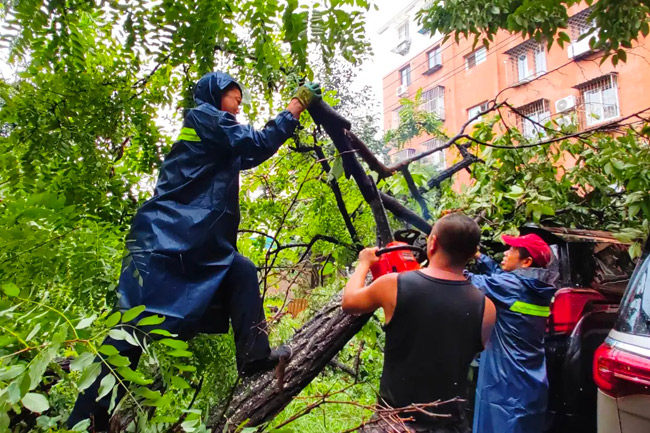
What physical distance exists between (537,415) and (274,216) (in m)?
2.34

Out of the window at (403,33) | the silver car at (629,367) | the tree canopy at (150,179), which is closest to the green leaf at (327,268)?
the tree canopy at (150,179)

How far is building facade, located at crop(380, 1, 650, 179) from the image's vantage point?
449 inches

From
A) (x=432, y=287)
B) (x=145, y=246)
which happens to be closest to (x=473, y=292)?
(x=432, y=287)

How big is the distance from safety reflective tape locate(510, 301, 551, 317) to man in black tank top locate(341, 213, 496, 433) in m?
1.26

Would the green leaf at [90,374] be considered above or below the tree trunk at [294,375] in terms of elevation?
Result: above

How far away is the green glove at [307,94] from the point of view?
6.33ft

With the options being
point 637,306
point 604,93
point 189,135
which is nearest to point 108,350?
point 189,135

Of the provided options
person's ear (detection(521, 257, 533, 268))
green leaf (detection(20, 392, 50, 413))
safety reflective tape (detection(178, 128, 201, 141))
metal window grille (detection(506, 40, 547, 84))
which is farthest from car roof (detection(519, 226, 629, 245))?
metal window grille (detection(506, 40, 547, 84))

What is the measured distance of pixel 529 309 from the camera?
2928mm

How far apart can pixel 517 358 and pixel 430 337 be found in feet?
5.24

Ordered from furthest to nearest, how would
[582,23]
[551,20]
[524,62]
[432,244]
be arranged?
[524,62] → [582,23] → [551,20] → [432,244]

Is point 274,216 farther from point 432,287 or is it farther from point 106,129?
point 432,287

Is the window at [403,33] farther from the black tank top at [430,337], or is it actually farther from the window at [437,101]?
the black tank top at [430,337]

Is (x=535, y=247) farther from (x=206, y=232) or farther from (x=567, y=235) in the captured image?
(x=206, y=232)
